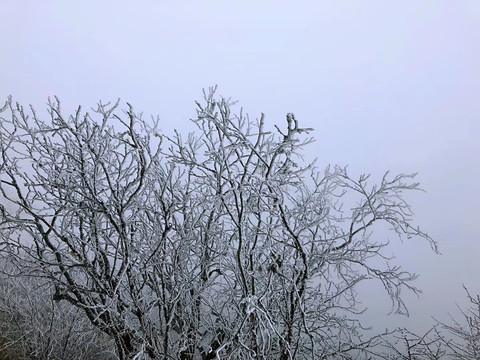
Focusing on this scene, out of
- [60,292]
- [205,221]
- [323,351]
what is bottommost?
[60,292]

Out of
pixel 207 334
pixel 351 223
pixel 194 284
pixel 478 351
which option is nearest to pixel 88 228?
pixel 194 284

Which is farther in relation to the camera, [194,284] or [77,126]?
[194,284]

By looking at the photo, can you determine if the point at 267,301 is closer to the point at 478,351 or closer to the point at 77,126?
the point at 77,126

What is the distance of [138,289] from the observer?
4.89 metres

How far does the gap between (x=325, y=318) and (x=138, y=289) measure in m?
2.10

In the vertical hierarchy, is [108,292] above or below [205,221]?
below

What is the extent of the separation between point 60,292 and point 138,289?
3.07 ft

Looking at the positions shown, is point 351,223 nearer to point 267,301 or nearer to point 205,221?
point 267,301

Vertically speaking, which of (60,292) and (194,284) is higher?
(194,284)

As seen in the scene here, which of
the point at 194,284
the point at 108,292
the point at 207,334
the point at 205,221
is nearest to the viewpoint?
the point at 108,292

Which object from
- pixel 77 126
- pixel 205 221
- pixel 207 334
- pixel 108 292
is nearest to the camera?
pixel 77 126

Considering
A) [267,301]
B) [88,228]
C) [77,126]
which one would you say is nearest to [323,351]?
[267,301]

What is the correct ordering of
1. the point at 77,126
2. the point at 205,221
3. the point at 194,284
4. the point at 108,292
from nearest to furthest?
the point at 77,126, the point at 108,292, the point at 194,284, the point at 205,221

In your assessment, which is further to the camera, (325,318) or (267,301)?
(325,318)
